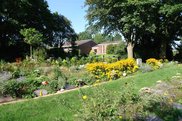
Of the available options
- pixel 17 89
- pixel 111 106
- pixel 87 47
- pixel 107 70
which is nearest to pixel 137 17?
pixel 107 70

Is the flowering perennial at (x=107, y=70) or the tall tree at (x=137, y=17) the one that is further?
the tall tree at (x=137, y=17)

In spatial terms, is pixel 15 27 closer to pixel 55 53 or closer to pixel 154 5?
pixel 55 53

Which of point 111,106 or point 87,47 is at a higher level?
point 87,47

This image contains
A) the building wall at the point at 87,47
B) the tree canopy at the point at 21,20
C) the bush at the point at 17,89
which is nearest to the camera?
the bush at the point at 17,89

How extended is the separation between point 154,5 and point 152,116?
2168 cm

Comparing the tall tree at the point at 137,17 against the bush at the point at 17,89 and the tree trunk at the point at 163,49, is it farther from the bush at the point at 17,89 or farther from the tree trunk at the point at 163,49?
Result: the bush at the point at 17,89

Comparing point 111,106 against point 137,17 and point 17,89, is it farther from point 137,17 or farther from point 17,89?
point 137,17

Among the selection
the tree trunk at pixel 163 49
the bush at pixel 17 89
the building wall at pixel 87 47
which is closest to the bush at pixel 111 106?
the bush at pixel 17 89

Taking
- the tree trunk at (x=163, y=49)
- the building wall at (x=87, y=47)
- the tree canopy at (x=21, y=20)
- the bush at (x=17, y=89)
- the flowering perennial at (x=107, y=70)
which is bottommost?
the bush at (x=17, y=89)

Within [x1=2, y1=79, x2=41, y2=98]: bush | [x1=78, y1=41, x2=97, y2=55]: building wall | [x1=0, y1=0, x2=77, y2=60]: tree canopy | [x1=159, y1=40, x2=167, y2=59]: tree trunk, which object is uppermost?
[x1=0, y1=0, x2=77, y2=60]: tree canopy

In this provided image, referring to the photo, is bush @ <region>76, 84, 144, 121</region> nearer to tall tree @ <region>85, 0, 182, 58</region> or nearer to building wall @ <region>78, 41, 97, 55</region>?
tall tree @ <region>85, 0, 182, 58</region>

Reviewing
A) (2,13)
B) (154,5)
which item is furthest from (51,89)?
(2,13)

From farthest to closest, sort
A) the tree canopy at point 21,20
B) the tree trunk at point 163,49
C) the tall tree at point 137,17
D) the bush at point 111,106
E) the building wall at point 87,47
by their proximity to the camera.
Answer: the building wall at point 87,47 < the tree canopy at point 21,20 < the tree trunk at point 163,49 < the tall tree at point 137,17 < the bush at point 111,106

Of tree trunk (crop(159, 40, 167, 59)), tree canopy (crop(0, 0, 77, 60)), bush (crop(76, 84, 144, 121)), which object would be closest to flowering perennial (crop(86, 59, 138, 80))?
bush (crop(76, 84, 144, 121))
